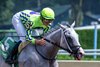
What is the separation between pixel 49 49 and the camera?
21.1 ft

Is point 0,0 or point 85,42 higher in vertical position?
point 0,0

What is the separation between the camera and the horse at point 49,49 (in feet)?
20.1

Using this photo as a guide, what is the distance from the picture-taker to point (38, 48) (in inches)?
255

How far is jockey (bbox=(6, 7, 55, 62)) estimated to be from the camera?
6395 millimetres

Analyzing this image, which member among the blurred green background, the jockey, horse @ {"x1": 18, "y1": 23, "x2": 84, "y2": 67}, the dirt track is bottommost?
the dirt track

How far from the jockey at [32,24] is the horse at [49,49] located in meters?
0.11

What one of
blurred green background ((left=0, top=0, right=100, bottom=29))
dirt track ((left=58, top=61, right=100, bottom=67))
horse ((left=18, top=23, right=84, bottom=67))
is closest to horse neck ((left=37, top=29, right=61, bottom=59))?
horse ((left=18, top=23, right=84, bottom=67))

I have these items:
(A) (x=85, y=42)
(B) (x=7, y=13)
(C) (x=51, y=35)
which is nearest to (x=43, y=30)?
(C) (x=51, y=35)

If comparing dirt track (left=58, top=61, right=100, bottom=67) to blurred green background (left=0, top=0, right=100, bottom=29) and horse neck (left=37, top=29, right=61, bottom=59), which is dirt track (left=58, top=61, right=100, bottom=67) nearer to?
horse neck (left=37, top=29, right=61, bottom=59)

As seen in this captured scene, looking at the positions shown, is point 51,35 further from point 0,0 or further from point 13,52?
point 0,0

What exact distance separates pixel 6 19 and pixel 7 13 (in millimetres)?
921

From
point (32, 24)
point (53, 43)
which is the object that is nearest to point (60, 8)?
point (32, 24)

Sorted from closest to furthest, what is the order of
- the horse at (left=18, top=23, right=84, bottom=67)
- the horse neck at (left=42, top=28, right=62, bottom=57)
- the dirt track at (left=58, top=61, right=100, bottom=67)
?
the horse at (left=18, top=23, right=84, bottom=67)
the horse neck at (left=42, top=28, right=62, bottom=57)
the dirt track at (left=58, top=61, right=100, bottom=67)

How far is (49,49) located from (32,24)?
443mm
